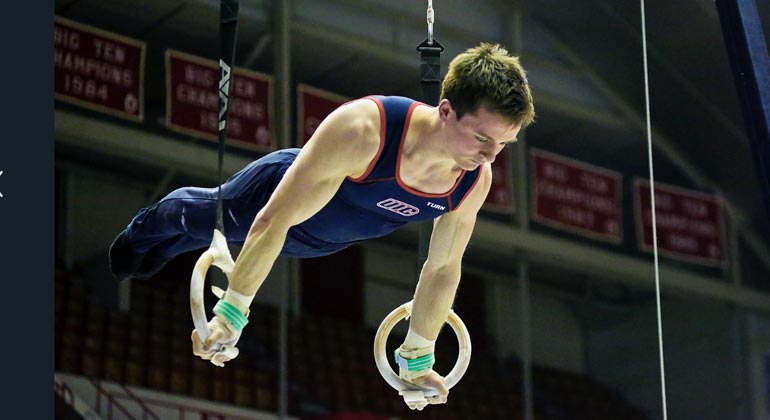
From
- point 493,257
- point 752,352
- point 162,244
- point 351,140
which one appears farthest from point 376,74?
point 351,140

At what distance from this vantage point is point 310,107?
11.0 m

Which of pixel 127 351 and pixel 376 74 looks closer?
pixel 127 351

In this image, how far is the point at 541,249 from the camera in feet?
40.5

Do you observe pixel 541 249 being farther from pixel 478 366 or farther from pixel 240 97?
pixel 240 97

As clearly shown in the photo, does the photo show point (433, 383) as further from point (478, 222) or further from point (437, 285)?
point (478, 222)

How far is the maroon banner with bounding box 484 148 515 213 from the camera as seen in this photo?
39.2ft

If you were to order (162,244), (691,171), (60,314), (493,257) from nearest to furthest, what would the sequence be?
(162,244) → (60,314) → (691,171) → (493,257)

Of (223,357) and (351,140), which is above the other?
(351,140)

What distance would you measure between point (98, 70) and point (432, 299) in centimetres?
689

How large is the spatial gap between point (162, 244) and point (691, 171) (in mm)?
9497

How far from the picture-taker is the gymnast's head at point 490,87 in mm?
3326

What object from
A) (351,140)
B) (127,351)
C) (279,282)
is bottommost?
(351,140)

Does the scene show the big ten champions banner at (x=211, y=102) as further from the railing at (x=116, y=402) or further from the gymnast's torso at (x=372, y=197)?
the gymnast's torso at (x=372, y=197)

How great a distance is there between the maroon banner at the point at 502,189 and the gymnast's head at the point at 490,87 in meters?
8.54
